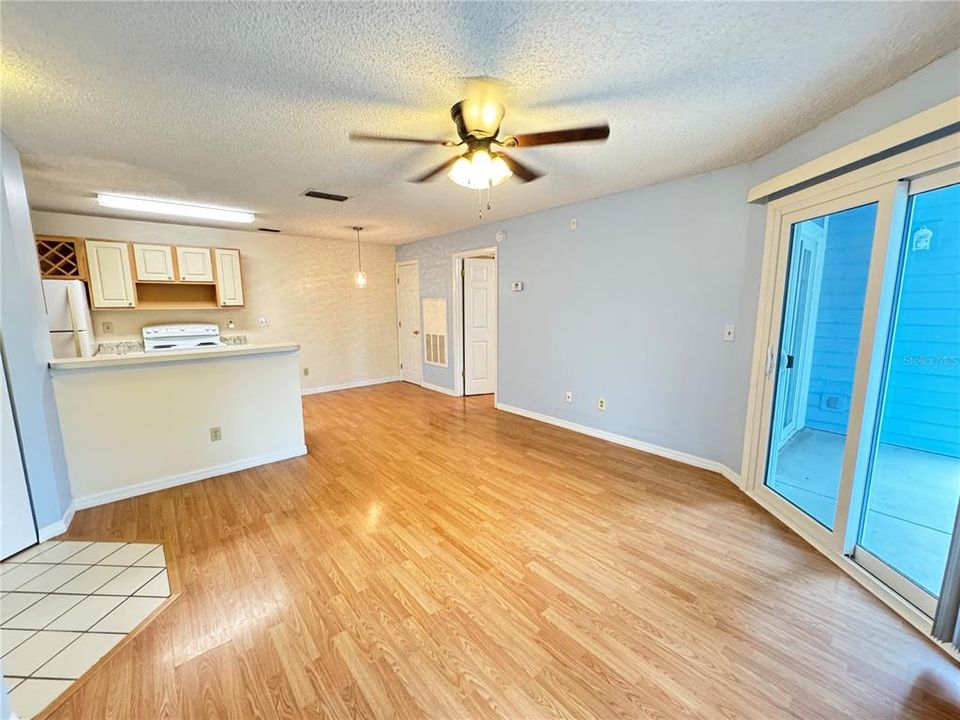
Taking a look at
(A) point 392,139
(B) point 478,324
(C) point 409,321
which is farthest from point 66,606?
(C) point 409,321

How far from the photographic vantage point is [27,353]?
218 centimetres

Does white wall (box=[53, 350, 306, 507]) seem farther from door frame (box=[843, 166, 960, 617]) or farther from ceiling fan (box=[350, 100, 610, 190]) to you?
door frame (box=[843, 166, 960, 617])

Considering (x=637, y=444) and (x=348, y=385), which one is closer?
(x=637, y=444)

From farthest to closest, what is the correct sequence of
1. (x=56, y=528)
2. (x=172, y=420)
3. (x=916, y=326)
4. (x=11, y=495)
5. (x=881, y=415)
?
(x=172, y=420) < (x=56, y=528) < (x=11, y=495) < (x=881, y=415) < (x=916, y=326)

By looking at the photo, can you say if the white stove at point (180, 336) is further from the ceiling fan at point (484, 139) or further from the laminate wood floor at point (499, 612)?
the ceiling fan at point (484, 139)

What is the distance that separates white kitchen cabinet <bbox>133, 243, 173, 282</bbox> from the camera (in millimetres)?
4172

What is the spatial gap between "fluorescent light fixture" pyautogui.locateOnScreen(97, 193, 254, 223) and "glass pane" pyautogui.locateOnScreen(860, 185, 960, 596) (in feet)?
17.6

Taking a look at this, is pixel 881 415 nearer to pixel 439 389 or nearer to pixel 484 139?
pixel 484 139

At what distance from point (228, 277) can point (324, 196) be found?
7.57 feet

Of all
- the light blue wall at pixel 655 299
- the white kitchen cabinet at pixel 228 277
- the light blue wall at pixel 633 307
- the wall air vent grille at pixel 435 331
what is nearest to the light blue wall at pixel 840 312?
the light blue wall at pixel 655 299

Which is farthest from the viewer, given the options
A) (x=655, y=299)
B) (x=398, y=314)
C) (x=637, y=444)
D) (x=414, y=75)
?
(x=398, y=314)

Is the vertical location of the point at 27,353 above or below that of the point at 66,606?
above

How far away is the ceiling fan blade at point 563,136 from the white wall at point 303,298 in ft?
15.5

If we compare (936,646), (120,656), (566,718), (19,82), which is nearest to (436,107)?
(19,82)
